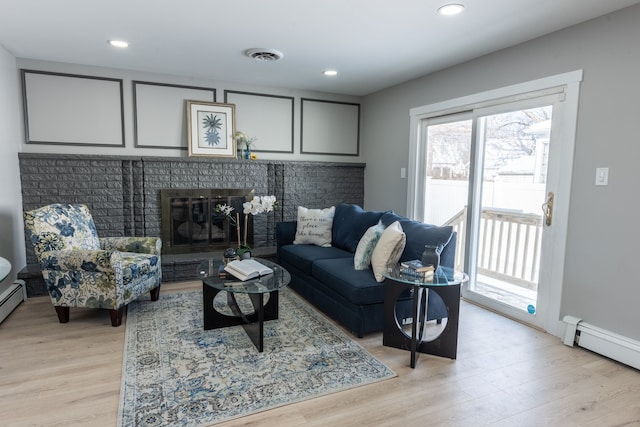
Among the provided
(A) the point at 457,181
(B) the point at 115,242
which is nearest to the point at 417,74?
(A) the point at 457,181

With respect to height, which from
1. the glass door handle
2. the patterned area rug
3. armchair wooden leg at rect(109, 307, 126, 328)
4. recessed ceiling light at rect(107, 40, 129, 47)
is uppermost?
recessed ceiling light at rect(107, 40, 129, 47)

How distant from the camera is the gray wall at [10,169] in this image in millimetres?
3305

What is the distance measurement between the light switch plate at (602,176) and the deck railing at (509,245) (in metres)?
0.56

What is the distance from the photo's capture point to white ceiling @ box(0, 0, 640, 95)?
247 cm

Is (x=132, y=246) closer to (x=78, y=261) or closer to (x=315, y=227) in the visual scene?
(x=78, y=261)

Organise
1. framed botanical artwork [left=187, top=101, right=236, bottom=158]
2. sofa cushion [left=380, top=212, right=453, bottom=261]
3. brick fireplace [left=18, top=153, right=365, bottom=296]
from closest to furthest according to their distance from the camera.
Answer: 1. sofa cushion [left=380, top=212, right=453, bottom=261]
2. brick fireplace [left=18, top=153, right=365, bottom=296]
3. framed botanical artwork [left=187, top=101, right=236, bottom=158]

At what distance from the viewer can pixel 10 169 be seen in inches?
137

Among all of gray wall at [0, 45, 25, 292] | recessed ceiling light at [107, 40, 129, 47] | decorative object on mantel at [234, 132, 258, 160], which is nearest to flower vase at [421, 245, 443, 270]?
decorative object on mantel at [234, 132, 258, 160]

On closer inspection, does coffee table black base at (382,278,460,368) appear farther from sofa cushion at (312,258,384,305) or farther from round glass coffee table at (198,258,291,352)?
round glass coffee table at (198,258,291,352)

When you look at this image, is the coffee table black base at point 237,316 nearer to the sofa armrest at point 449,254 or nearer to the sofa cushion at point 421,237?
the sofa cushion at point 421,237

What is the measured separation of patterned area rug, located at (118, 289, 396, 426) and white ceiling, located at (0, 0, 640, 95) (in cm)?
231

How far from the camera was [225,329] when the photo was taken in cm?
293

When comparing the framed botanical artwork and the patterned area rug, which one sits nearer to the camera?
the patterned area rug

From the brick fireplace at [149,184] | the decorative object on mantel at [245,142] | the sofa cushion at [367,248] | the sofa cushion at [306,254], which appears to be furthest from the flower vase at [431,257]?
the decorative object on mantel at [245,142]
